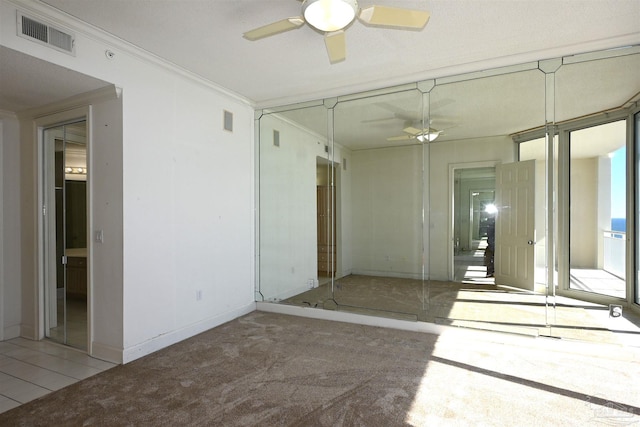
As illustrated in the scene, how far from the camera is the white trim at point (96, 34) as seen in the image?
2.53 metres

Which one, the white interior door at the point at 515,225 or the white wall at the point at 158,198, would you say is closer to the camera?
the white wall at the point at 158,198

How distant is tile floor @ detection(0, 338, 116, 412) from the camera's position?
8.86 feet

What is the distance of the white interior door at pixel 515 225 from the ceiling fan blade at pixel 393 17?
7.98 feet

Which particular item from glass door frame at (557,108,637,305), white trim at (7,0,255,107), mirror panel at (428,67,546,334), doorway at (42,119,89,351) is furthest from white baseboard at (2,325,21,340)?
glass door frame at (557,108,637,305)

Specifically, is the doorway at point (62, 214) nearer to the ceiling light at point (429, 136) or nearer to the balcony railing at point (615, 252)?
the ceiling light at point (429, 136)

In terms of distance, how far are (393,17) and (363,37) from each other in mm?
843

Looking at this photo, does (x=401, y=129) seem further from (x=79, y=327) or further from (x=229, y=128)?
(x=79, y=327)

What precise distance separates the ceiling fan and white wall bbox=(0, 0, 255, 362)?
144 cm

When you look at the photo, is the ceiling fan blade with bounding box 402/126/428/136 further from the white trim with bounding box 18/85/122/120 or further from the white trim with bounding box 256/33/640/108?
the white trim with bounding box 18/85/122/120

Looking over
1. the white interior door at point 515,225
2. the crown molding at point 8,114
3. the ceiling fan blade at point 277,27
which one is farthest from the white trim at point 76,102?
the white interior door at point 515,225

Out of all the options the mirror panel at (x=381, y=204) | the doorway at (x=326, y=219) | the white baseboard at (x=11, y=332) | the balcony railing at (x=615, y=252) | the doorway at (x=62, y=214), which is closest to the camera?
the doorway at (x=62, y=214)

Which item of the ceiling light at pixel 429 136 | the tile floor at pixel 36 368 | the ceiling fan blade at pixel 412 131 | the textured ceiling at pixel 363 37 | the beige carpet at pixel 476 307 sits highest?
the textured ceiling at pixel 363 37

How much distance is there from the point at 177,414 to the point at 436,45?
3704 mm

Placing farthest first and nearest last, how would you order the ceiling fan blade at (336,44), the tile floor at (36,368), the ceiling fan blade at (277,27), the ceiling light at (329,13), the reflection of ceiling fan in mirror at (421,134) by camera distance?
the reflection of ceiling fan in mirror at (421,134) → the tile floor at (36,368) → the ceiling fan blade at (336,44) → the ceiling fan blade at (277,27) → the ceiling light at (329,13)
